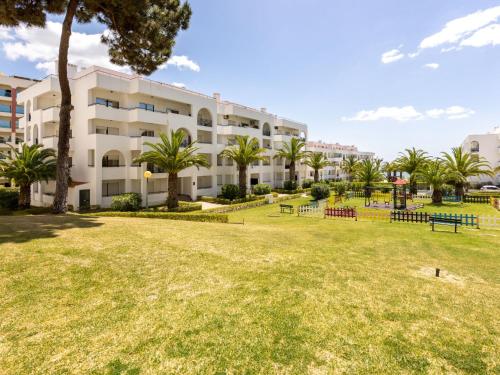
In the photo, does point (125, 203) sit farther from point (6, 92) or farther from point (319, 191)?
point (6, 92)

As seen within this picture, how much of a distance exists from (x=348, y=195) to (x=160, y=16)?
39.0 metres

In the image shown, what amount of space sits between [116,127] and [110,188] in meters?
7.26

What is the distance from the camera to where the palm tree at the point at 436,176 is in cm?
4100

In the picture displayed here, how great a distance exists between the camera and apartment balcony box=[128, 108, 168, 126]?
1352 inches

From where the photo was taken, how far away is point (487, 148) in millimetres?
82312

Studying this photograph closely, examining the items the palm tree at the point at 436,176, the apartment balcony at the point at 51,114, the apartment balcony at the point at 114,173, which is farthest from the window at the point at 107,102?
the palm tree at the point at 436,176

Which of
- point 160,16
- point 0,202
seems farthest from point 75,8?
point 0,202

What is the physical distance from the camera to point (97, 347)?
567 centimetres

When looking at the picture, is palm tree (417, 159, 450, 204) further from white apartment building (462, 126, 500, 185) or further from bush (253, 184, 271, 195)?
white apartment building (462, 126, 500, 185)

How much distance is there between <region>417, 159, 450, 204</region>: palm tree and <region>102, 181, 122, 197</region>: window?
134 ft

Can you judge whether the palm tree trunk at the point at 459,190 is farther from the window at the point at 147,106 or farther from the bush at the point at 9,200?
the bush at the point at 9,200

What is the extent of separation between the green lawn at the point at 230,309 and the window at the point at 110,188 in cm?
2221

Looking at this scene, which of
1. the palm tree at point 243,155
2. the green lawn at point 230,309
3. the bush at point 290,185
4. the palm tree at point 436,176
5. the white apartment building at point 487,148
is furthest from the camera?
the white apartment building at point 487,148

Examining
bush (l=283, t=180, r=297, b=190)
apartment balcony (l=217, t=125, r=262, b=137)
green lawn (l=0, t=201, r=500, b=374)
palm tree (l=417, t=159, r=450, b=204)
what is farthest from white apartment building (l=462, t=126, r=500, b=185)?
green lawn (l=0, t=201, r=500, b=374)
